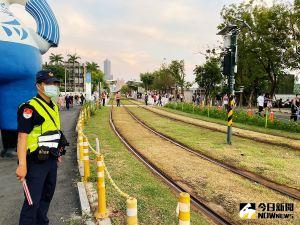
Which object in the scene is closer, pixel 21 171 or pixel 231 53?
pixel 21 171

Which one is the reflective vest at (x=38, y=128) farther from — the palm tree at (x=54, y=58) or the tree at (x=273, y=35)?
the palm tree at (x=54, y=58)

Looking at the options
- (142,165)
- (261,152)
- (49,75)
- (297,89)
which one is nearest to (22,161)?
(49,75)

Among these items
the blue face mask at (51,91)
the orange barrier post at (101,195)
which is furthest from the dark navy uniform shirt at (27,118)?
the orange barrier post at (101,195)

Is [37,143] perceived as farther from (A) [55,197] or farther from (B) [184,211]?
(A) [55,197]

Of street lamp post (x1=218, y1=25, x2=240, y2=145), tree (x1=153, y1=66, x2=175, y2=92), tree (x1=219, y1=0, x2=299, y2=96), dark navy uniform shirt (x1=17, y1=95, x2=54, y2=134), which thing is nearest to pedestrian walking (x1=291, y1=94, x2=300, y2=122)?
tree (x1=219, y1=0, x2=299, y2=96)

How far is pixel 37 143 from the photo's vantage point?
4.39m

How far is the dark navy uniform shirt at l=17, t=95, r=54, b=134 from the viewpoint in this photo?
424 centimetres

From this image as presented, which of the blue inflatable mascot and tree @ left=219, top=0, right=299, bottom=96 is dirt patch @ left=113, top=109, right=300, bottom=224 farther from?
tree @ left=219, top=0, right=299, bottom=96

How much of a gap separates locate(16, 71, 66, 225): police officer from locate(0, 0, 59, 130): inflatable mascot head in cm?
436

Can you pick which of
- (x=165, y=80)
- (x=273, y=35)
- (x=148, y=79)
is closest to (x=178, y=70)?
(x=165, y=80)

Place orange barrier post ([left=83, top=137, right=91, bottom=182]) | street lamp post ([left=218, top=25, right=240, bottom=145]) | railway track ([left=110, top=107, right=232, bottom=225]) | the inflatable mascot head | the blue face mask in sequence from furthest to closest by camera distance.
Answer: street lamp post ([left=218, top=25, right=240, bottom=145]), the inflatable mascot head, orange barrier post ([left=83, top=137, right=91, bottom=182]), railway track ([left=110, top=107, right=232, bottom=225]), the blue face mask

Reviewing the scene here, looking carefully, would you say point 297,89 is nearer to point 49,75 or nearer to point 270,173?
point 270,173

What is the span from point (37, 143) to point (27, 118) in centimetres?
36

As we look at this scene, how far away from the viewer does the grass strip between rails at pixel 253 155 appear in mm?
8716
